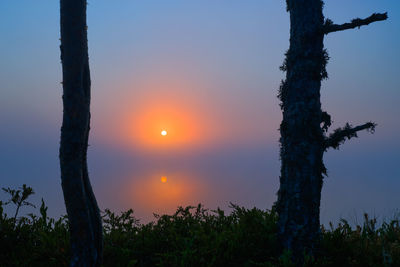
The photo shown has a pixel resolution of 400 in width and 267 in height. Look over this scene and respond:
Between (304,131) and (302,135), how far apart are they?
0.26ft

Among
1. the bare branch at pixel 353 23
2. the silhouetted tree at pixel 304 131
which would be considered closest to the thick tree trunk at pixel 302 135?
the silhouetted tree at pixel 304 131

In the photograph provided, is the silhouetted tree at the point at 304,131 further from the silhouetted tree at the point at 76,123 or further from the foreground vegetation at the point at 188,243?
the silhouetted tree at the point at 76,123

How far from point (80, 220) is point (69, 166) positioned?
873mm

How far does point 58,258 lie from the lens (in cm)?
603

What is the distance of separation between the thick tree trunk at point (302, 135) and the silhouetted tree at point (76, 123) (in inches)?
137

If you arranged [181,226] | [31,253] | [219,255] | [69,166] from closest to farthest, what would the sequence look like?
[69,166] < [219,255] < [31,253] < [181,226]

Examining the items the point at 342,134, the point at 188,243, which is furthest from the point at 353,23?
the point at 188,243

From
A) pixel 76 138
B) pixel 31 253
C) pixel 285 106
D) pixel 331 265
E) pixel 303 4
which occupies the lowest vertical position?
pixel 331 265

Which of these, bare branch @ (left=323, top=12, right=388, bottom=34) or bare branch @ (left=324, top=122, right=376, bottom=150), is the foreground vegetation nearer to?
bare branch @ (left=324, top=122, right=376, bottom=150)

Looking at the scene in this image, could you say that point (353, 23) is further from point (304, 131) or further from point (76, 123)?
point (76, 123)

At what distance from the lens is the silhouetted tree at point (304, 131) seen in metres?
6.11

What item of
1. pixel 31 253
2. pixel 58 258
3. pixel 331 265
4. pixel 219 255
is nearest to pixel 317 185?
pixel 331 265

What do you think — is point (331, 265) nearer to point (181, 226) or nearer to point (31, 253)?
point (181, 226)

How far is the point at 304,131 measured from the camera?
6.18 metres
